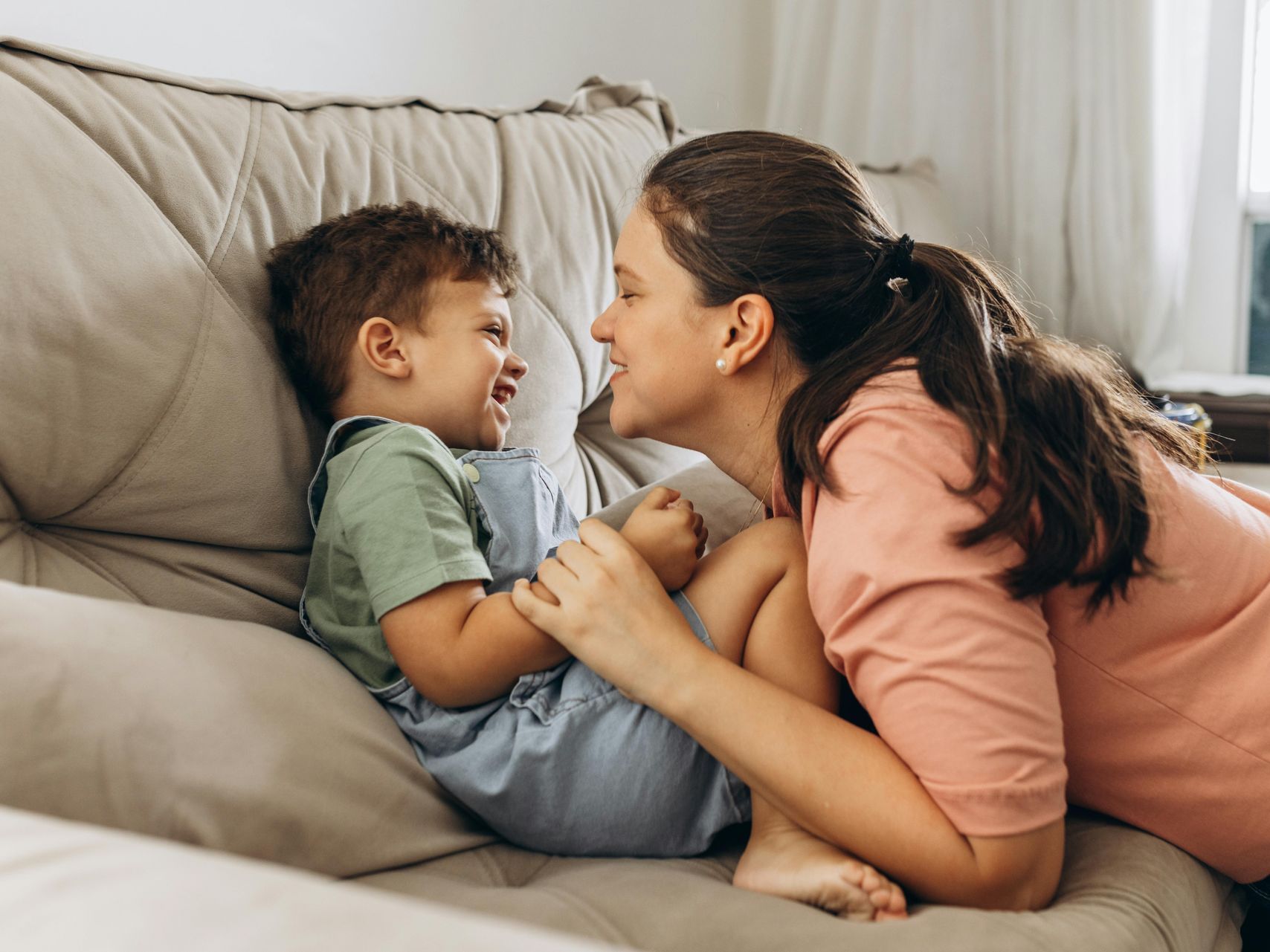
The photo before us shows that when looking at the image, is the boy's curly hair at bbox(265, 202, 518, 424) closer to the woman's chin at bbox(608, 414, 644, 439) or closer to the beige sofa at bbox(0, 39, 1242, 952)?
the beige sofa at bbox(0, 39, 1242, 952)

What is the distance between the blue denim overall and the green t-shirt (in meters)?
0.07

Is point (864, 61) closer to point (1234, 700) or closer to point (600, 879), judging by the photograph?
point (1234, 700)

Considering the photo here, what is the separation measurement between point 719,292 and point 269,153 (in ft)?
1.62

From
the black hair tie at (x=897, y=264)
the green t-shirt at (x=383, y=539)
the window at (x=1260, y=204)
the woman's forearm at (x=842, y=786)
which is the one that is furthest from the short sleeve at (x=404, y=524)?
the window at (x=1260, y=204)

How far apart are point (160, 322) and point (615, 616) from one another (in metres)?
0.48

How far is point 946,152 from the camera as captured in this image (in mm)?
2611

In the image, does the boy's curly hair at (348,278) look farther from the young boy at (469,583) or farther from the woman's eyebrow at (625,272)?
the woman's eyebrow at (625,272)

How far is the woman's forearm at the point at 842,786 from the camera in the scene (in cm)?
77

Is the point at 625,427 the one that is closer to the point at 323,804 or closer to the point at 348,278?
the point at 348,278

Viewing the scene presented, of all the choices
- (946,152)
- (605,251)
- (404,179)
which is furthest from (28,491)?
(946,152)

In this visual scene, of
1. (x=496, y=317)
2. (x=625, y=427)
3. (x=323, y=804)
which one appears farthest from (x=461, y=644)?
(x=496, y=317)

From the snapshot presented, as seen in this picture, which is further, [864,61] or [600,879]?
[864,61]

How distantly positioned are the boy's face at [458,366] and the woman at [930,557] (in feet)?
0.52

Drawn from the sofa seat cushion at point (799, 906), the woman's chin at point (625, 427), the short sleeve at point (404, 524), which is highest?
the woman's chin at point (625, 427)
